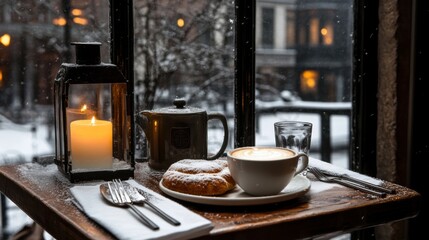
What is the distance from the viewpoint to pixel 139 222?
934 mm

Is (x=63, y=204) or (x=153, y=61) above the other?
(x=153, y=61)

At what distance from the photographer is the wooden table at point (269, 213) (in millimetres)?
961

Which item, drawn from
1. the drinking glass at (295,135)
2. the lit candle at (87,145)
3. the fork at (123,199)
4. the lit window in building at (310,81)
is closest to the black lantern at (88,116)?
the lit candle at (87,145)

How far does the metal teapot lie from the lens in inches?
53.4

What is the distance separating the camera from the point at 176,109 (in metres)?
1.39

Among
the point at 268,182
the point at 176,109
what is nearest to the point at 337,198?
the point at 268,182

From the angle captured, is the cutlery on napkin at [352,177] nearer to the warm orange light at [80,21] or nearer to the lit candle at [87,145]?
the lit candle at [87,145]

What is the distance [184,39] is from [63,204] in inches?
49.0

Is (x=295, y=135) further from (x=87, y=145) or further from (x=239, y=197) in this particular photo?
(x=87, y=145)

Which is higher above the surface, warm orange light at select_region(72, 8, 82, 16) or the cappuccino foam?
warm orange light at select_region(72, 8, 82, 16)

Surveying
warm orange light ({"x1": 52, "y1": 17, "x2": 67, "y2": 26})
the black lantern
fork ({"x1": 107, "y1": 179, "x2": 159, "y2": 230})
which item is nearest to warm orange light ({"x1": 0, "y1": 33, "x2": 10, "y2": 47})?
warm orange light ({"x1": 52, "y1": 17, "x2": 67, "y2": 26})

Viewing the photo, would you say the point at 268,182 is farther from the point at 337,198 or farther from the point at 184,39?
the point at 184,39

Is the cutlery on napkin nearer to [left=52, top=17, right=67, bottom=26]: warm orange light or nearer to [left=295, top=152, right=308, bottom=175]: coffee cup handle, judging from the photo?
[left=295, top=152, right=308, bottom=175]: coffee cup handle

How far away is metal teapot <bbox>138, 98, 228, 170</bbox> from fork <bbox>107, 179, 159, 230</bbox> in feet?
0.68
